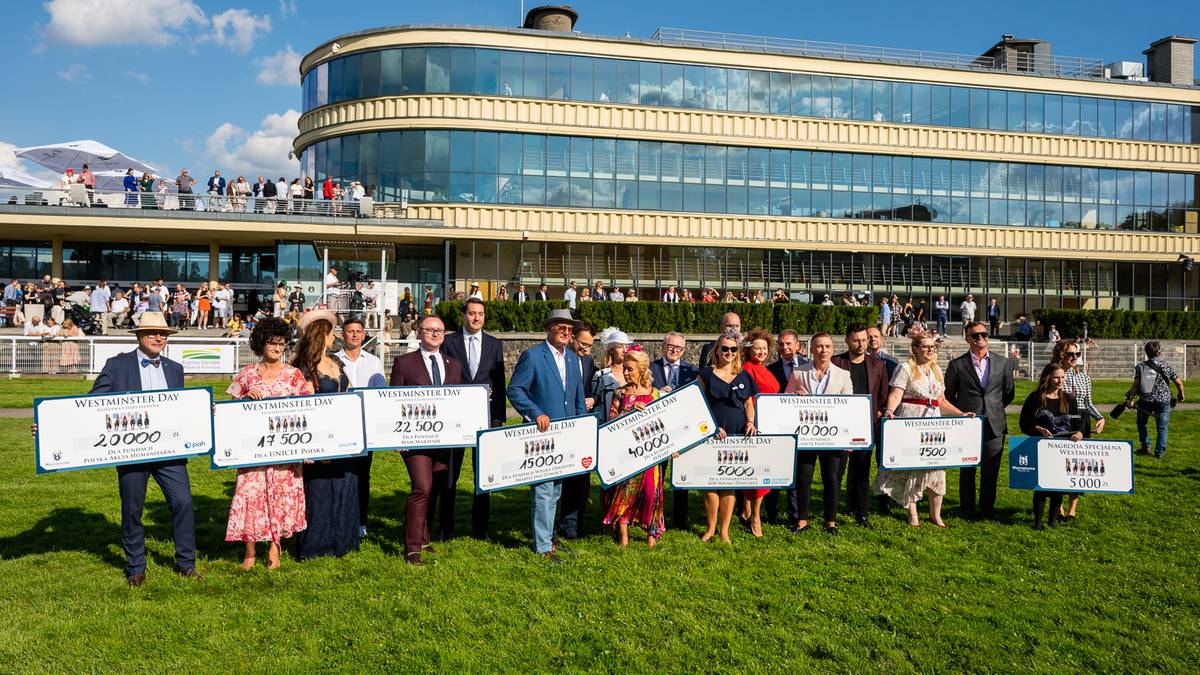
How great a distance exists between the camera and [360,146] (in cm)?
3362

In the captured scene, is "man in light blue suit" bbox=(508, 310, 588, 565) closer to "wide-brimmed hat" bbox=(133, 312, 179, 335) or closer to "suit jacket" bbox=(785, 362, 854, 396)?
"suit jacket" bbox=(785, 362, 854, 396)

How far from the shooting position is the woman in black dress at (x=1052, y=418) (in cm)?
807

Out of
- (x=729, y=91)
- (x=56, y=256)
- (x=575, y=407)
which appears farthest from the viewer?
(x=729, y=91)

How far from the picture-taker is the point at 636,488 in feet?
24.0

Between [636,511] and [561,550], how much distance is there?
2.59 feet

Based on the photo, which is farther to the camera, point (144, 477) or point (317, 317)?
point (317, 317)

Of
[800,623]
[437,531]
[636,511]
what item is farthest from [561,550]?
[800,623]

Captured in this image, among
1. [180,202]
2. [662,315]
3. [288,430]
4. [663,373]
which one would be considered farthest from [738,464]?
[180,202]

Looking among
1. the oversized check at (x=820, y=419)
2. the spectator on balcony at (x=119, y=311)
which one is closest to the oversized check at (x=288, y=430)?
the oversized check at (x=820, y=419)

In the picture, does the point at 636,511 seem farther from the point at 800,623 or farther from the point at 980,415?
the point at 980,415

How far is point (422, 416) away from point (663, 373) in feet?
7.83

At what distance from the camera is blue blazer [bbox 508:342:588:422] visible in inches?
276

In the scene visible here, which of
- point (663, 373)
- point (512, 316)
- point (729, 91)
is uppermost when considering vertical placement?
point (729, 91)

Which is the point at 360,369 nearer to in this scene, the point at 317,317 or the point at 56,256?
the point at 317,317
